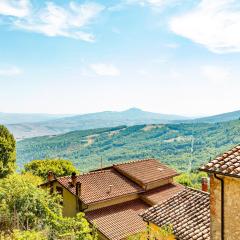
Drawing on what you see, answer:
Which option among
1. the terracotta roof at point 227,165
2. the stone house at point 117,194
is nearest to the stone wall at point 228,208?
the terracotta roof at point 227,165

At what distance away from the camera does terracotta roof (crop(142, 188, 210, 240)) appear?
1598 centimetres

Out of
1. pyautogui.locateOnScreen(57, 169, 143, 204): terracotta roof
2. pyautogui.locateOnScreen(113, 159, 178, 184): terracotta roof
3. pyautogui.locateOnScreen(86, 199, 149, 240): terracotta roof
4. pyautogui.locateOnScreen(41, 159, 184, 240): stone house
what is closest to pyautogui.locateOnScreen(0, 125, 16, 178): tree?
pyautogui.locateOnScreen(41, 159, 184, 240): stone house

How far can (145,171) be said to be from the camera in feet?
116

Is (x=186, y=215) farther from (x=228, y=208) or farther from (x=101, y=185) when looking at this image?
(x=101, y=185)

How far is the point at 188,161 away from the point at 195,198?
130721 millimetres

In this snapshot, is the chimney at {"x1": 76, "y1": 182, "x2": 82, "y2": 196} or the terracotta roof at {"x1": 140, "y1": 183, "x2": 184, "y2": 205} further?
the terracotta roof at {"x1": 140, "y1": 183, "x2": 184, "y2": 205}

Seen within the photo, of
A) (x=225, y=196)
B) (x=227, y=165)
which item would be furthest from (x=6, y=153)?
(x=227, y=165)

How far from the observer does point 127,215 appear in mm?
28516

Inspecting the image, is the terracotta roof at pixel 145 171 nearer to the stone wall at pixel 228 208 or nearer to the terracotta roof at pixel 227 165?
the stone wall at pixel 228 208

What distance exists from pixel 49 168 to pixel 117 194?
21.4 m

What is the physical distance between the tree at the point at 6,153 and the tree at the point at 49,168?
160 inches

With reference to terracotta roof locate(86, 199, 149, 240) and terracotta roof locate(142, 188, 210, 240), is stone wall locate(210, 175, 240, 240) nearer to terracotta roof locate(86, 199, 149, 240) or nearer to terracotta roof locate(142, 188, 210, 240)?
terracotta roof locate(142, 188, 210, 240)

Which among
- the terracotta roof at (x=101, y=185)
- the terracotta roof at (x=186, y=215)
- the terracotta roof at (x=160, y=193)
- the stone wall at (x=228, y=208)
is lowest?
the terracotta roof at (x=160, y=193)

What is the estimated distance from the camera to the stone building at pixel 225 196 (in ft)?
39.5
